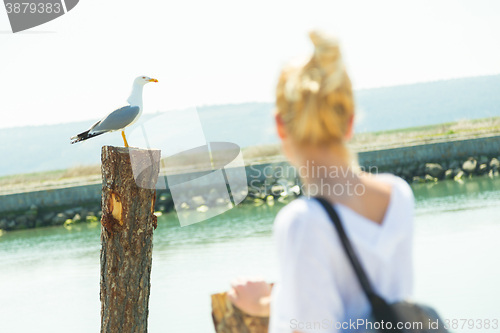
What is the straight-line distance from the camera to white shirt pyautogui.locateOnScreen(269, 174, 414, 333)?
0.89m

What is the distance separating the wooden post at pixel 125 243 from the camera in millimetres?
3037

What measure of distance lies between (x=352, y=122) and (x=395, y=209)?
188mm

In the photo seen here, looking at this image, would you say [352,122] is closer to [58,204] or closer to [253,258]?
[253,258]

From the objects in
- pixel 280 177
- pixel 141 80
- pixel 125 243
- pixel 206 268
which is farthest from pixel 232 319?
pixel 280 177

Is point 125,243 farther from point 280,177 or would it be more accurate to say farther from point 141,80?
point 280,177

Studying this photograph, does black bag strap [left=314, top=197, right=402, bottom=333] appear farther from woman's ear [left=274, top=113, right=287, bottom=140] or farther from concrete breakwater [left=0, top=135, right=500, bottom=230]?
concrete breakwater [left=0, top=135, right=500, bottom=230]

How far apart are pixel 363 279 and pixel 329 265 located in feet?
0.23

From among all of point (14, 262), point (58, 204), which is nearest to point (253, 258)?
point (14, 262)

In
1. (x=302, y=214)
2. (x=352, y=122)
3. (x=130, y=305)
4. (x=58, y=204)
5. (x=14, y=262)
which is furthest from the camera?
(x=58, y=204)

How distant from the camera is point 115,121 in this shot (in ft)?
13.6

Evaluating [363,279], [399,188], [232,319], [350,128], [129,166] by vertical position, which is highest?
[350,128]

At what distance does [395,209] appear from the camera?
0.98 metres

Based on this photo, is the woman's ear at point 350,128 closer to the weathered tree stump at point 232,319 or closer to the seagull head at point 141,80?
the weathered tree stump at point 232,319

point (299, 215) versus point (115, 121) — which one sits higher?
point (299, 215)
